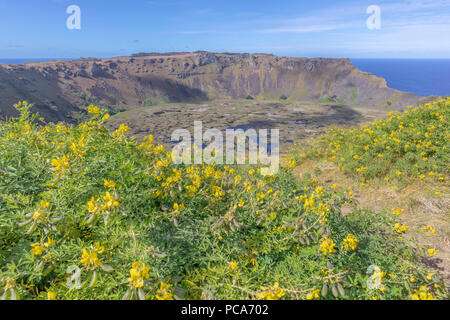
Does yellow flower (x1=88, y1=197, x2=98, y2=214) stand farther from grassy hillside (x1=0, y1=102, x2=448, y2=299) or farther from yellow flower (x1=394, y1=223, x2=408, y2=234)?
yellow flower (x1=394, y1=223, x2=408, y2=234)

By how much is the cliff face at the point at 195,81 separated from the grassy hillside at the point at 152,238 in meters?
107

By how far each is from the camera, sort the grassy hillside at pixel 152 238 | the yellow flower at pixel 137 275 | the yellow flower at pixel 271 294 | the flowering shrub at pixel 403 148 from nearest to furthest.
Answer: the yellow flower at pixel 137 275 → the yellow flower at pixel 271 294 → the grassy hillside at pixel 152 238 → the flowering shrub at pixel 403 148

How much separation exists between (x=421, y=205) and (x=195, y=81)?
16712 centimetres

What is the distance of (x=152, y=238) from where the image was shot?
7.40ft

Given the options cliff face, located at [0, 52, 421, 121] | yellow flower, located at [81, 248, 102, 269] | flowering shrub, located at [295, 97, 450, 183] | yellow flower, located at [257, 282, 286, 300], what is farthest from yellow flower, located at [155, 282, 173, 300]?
cliff face, located at [0, 52, 421, 121]

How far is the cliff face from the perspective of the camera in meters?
107

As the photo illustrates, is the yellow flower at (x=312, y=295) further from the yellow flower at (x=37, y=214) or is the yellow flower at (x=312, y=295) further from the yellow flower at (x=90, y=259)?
the yellow flower at (x=37, y=214)

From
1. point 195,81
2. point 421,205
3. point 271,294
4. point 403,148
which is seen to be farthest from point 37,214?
point 195,81

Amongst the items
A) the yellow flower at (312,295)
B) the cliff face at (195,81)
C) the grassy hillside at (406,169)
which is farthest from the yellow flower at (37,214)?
the cliff face at (195,81)

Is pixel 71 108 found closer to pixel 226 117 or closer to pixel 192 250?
pixel 226 117

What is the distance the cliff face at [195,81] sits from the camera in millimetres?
106938

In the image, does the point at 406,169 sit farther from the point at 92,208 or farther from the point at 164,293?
the point at 92,208

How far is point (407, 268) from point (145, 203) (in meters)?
3.07

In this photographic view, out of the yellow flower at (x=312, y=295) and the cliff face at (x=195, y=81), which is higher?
the cliff face at (x=195, y=81)
